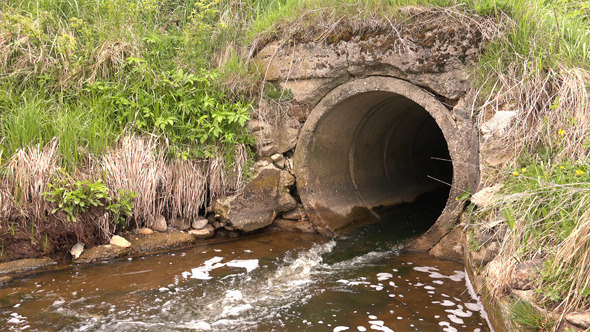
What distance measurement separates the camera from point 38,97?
18.4ft

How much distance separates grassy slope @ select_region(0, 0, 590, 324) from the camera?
162 inches

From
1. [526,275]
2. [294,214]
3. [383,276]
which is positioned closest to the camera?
[526,275]

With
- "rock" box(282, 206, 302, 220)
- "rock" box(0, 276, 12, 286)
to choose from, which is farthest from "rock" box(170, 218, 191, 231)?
"rock" box(0, 276, 12, 286)

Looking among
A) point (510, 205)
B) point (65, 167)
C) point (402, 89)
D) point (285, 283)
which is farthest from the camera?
point (402, 89)

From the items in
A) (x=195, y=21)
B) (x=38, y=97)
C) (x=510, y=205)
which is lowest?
(x=510, y=205)

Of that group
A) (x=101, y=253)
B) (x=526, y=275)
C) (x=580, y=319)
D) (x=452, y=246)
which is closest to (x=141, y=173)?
(x=101, y=253)

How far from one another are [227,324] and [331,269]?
1.50 metres

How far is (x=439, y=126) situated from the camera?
4.98m

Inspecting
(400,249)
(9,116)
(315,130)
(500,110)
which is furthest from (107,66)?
(500,110)

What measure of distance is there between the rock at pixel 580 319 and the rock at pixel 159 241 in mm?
3930

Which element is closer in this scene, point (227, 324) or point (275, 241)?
point (227, 324)

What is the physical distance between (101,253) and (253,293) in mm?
1760

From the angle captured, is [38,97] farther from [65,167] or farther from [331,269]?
[331,269]

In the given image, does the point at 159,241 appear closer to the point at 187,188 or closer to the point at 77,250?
the point at 187,188
